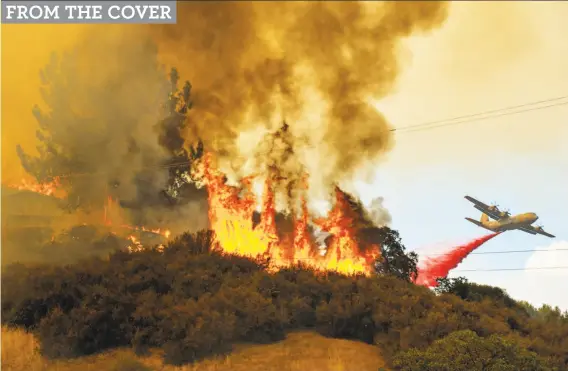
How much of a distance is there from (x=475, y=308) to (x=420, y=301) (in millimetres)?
1580

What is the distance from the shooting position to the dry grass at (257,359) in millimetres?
11547

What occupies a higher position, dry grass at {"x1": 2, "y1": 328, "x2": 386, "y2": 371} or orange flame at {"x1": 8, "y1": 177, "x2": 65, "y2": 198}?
orange flame at {"x1": 8, "y1": 177, "x2": 65, "y2": 198}

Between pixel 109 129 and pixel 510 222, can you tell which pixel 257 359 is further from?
pixel 510 222

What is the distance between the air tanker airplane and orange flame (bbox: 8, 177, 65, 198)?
81.4 feet

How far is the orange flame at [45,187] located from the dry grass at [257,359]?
1920 cm

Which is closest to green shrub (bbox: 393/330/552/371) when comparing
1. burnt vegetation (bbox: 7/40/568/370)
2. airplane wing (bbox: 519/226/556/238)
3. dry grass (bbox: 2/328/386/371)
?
burnt vegetation (bbox: 7/40/568/370)

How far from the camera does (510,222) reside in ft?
121

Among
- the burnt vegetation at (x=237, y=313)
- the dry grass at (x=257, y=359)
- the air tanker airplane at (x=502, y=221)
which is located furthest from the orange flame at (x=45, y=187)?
the air tanker airplane at (x=502, y=221)

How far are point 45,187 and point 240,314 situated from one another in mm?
22491

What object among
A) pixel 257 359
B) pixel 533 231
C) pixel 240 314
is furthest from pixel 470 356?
pixel 533 231

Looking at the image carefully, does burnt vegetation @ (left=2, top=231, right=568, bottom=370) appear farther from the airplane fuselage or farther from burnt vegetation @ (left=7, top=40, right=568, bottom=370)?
the airplane fuselage

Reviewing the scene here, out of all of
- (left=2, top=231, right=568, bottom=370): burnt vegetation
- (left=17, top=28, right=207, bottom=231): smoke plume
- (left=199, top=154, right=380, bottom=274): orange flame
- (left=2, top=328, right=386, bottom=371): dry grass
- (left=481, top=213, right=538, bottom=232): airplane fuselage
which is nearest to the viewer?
(left=2, top=328, right=386, bottom=371): dry grass

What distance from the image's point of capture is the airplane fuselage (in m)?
35.1

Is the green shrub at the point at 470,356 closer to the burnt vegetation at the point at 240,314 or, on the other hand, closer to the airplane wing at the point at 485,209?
the burnt vegetation at the point at 240,314
